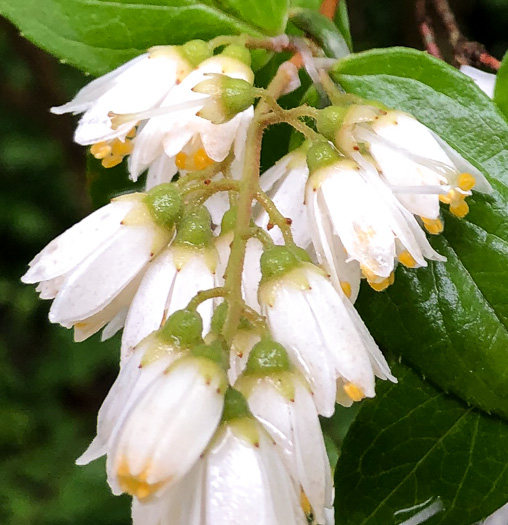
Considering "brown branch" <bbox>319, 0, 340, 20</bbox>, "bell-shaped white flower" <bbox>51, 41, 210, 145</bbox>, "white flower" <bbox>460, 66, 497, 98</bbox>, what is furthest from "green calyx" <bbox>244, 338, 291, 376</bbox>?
"white flower" <bbox>460, 66, 497, 98</bbox>

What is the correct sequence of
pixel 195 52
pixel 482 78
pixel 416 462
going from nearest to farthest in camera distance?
pixel 195 52, pixel 416 462, pixel 482 78

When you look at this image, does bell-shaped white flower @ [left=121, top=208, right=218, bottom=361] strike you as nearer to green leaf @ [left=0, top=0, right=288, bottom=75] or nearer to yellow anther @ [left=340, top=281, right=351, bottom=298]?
yellow anther @ [left=340, top=281, right=351, bottom=298]

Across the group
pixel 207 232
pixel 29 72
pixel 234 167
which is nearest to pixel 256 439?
pixel 207 232

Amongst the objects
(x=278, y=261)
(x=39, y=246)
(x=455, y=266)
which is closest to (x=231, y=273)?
(x=278, y=261)

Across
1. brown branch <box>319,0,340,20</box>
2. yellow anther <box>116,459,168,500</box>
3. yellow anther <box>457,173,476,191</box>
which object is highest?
yellow anther <box>457,173,476,191</box>

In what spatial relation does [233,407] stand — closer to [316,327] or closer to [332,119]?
[316,327]

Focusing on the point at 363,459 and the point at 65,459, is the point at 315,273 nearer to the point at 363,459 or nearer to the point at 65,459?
the point at 363,459
